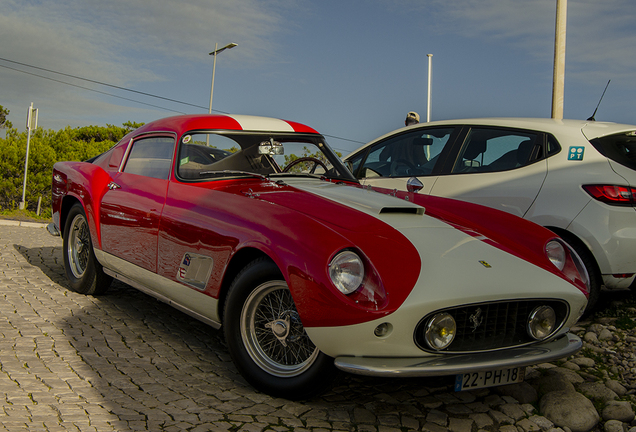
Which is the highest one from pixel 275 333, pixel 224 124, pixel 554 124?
pixel 554 124

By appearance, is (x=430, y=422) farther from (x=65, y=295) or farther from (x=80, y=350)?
(x=65, y=295)

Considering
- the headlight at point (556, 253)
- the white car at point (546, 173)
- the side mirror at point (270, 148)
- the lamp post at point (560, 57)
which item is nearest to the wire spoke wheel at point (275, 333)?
the side mirror at point (270, 148)

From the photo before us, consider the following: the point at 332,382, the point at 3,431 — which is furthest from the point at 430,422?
the point at 3,431

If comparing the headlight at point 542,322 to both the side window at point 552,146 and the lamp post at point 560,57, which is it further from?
the lamp post at point 560,57

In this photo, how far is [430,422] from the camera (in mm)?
2928

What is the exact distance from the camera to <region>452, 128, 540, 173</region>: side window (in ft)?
16.3

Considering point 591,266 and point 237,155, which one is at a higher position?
point 237,155

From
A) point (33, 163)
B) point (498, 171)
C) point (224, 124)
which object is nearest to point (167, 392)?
point (224, 124)

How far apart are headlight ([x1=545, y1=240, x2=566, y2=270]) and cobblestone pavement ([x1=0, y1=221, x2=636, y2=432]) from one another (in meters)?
0.90

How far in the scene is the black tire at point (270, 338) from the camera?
9.38ft

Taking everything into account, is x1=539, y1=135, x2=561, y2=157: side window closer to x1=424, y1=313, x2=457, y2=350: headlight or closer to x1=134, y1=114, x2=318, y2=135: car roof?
x1=134, y1=114, x2=318, y2=135: car roof

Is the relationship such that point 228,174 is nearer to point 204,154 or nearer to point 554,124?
point 204,154

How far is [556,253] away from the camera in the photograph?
346 centimetres

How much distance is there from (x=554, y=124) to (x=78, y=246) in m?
4.79
